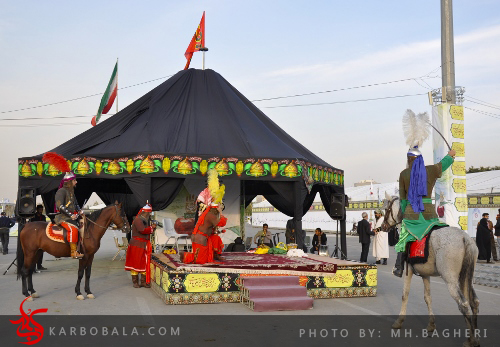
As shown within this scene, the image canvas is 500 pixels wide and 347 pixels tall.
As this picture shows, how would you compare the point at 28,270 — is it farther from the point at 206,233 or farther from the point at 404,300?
the point at 404,300

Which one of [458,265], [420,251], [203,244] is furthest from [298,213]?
[458,265]

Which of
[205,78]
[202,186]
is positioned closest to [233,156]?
[202,186]

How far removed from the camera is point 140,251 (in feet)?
35.5

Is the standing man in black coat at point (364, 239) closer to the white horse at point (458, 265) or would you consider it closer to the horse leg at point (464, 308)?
the white horse at point (458, 265)

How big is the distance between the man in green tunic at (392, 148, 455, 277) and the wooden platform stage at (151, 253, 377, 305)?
3.02 metres

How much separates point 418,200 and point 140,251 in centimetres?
620

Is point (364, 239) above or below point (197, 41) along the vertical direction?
below

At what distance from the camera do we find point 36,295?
9.52m

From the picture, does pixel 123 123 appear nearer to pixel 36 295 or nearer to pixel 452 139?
pixel 36 295

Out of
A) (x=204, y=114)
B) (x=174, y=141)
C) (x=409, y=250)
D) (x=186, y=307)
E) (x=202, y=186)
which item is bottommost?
(x=186, y=307)

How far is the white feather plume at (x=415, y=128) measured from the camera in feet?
24.5

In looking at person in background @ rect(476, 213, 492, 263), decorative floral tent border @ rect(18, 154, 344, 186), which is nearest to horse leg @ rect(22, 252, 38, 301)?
decorative floral tent border @ rect(18, 154, 344, 186)
